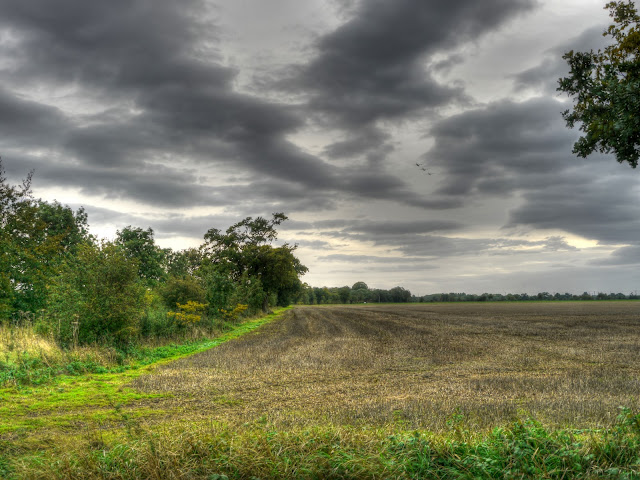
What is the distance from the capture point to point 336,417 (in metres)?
7.15

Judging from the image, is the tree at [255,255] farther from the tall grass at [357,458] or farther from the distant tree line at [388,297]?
the distant tree line at [388,297]

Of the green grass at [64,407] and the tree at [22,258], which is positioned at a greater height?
the tree at [22,258]

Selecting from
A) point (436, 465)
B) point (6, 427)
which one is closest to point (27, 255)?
point (6, 427)

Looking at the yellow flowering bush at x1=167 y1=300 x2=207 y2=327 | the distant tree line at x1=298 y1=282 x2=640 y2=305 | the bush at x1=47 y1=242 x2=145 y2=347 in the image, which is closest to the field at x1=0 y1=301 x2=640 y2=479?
the bush at x1=47 y1=242 x2=145 y2=347

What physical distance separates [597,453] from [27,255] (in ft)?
73.7

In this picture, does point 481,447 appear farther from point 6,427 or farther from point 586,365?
point 586,365

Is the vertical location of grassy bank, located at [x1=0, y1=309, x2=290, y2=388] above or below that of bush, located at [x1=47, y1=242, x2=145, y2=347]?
below

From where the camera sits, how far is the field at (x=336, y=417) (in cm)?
440

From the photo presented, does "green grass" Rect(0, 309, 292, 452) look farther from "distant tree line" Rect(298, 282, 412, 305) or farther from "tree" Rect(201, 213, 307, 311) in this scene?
"distant tree line" Rect(298, 282, 412, 305)

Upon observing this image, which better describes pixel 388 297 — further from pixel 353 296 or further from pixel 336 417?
pixel 336 417

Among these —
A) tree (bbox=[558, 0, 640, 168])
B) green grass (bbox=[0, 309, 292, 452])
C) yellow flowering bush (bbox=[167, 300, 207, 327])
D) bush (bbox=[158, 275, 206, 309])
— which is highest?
tree (bbox=[558, 0, 640, 168])

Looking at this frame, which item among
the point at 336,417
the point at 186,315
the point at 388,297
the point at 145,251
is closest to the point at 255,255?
the point at 145,251

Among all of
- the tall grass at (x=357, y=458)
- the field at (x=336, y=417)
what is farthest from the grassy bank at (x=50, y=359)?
the tall grass at (x=357, y=458)

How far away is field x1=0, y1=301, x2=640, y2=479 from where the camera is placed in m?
4.40
